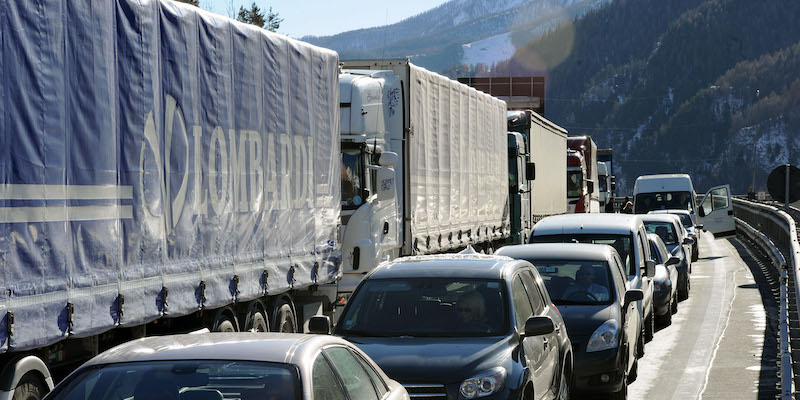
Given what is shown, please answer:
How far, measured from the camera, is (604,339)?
12.1m

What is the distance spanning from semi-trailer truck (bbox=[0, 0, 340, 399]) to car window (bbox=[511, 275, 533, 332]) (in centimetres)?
272

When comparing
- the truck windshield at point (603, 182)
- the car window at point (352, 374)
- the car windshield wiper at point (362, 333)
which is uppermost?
the truck windshield at point (603, 182)

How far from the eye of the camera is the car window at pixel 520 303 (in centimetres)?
943

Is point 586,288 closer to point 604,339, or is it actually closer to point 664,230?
point 604,339

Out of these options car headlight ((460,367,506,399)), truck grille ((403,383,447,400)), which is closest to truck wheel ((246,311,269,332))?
truck grille ((403,383,447,400))

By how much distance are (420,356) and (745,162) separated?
19171 centimetres

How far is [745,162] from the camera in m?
193

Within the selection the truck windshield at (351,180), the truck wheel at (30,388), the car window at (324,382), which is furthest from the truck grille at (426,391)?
the truck windshield at (351,180)

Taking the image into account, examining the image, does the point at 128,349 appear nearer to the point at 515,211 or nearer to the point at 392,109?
the point at 392,109

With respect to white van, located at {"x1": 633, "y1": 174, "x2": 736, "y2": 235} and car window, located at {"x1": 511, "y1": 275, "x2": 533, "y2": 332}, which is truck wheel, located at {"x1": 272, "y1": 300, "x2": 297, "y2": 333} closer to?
car window, located at {"x1": 511, "y1": 275, "x2": 533, "y2": 332}

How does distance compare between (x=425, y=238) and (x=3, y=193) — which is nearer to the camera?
(x=3, y=193)

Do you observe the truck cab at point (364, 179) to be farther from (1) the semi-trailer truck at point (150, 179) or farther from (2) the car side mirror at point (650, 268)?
(2) the car side mirror at point (650, 268)

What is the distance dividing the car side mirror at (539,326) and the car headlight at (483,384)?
664 millimetres

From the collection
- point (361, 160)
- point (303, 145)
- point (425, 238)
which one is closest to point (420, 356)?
point (303, 145)
